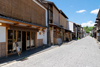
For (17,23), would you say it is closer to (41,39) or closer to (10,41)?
(10,41)

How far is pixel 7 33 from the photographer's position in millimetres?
7172

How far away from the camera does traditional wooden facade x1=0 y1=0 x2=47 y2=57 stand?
664 cm

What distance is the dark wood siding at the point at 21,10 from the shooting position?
6645 mm

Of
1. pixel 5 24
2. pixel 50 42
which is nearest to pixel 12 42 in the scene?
pixel 5 24

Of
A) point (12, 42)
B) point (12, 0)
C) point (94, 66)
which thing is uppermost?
point (12, 0)

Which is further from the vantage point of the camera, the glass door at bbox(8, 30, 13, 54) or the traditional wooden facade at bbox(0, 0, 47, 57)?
the glass door at bbox(8, 30, 13, 54)

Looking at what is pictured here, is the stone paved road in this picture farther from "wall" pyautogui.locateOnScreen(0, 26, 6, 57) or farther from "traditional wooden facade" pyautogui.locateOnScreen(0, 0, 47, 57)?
"traditional wooden facade" pyautogui.locateOnScreen(0, 0, 47, 57)

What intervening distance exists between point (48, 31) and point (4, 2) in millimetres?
9154

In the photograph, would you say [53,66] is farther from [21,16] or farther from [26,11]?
[26,11]

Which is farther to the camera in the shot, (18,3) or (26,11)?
(26,11)

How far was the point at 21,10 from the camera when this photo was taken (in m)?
8.52

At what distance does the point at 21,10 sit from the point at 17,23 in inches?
74.5

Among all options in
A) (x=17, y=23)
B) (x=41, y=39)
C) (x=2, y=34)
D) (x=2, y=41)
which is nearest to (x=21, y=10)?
(x=17, y=23)

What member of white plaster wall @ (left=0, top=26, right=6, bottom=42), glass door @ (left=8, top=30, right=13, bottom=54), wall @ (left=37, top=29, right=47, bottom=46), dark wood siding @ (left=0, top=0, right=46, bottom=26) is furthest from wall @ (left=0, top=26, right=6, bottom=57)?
wall @ (left=37, top=29, right=47, bottom=46)
